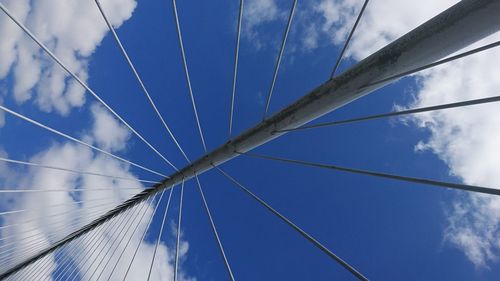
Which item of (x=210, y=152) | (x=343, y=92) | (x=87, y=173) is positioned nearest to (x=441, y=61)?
(x=343, y=92)

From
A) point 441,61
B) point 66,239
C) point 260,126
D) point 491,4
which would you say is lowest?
point 441,61

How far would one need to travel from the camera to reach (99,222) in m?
12.3

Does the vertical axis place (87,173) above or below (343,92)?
above

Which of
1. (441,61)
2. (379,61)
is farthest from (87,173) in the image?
(441,61)

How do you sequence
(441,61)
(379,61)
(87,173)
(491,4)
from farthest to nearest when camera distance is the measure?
1. (87,173)
2. (379,61)
3. (441,61)
4. (491,4)

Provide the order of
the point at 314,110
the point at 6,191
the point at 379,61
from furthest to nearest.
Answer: the point at 6,191
the point at 314,110
the point at 379,61

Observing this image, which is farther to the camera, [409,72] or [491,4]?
[409,72]

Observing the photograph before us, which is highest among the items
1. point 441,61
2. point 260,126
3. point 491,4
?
point 260,126

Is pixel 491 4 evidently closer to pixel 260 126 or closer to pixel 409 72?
pixel 409 72

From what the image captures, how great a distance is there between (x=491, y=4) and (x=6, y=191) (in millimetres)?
7429

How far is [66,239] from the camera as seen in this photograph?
499 inches

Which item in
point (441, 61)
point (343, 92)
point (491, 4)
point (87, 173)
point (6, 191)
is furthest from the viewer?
point (87, 173)

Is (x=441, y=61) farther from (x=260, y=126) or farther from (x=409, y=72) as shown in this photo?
(x=260, y=126)

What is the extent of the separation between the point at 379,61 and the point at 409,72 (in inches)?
14.9
